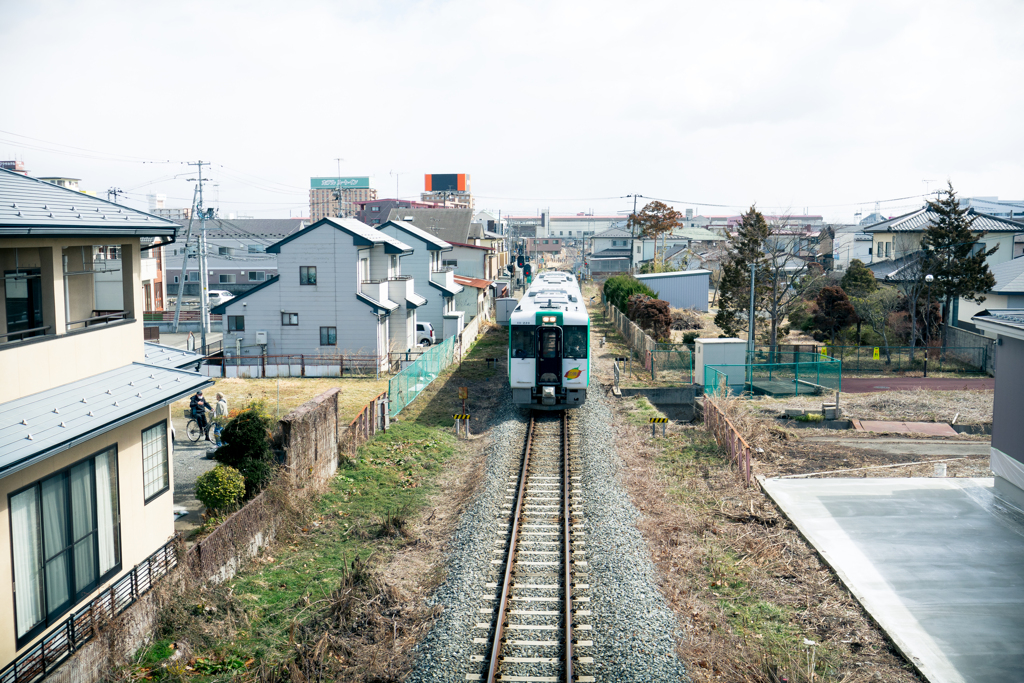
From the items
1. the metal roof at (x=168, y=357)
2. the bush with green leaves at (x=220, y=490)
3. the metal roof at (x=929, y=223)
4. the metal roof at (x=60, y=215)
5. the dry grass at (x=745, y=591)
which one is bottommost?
the dry grass at (x=745, y=591)

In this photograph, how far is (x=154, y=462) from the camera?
33.4ft

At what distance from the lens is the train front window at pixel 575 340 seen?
1959 centimetres

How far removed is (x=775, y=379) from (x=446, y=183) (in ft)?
343

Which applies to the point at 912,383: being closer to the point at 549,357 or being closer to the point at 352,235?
the point at 549,357

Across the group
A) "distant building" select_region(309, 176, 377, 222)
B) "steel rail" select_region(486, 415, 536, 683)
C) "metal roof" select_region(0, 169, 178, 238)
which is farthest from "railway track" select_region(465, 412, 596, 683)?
"distant building" select_region(309, 176, 377, 222)

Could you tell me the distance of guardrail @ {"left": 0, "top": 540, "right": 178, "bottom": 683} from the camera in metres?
6.84

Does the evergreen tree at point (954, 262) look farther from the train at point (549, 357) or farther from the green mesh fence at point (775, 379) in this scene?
the train at point (549, 357)

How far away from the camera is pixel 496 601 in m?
9.38

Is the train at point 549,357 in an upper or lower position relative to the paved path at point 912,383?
upper

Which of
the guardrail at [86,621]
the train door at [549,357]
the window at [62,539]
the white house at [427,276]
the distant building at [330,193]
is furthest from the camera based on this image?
the distant building at [330,193]

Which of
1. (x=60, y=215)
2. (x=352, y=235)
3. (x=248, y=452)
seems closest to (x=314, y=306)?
→ (x=352, y=235)

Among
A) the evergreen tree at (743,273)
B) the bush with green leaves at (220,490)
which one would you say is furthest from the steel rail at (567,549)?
the evergreen tree at (743,273)

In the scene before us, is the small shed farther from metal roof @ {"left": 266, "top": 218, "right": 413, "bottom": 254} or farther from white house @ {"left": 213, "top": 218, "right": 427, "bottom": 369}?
white house @ {"left": 213, "top": 218, "right": 427, "bottom": 369}

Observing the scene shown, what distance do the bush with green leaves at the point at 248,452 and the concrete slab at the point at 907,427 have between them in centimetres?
1658
